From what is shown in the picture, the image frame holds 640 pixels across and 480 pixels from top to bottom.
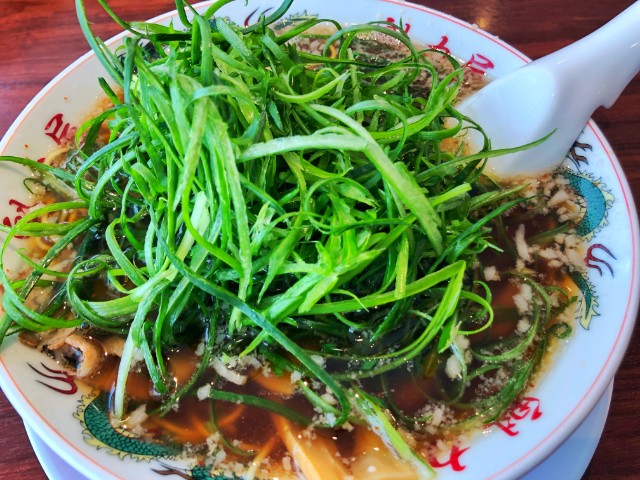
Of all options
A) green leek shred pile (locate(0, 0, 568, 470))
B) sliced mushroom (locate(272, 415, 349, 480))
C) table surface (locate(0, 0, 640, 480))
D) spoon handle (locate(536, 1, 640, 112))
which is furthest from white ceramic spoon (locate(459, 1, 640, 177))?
sliced mushroom (locate(272, 415, 349, 480))

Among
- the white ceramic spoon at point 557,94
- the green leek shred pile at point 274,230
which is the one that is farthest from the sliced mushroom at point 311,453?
the white ceramic spoon at point 557,94

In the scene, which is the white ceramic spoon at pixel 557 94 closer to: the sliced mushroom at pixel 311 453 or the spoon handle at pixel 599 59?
the spoon handle at pixel 599 59

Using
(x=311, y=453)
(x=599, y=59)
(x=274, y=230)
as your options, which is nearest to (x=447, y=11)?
(x=599, y=59)

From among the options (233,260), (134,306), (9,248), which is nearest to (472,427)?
(233,260)

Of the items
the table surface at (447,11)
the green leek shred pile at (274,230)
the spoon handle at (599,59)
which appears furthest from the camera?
the table surface at (447,11)

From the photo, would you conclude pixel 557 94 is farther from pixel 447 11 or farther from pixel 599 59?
pixel 447 11

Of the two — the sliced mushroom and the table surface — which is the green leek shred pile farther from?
the table surface

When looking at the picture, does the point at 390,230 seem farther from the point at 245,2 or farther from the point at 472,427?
the point at 245,2
